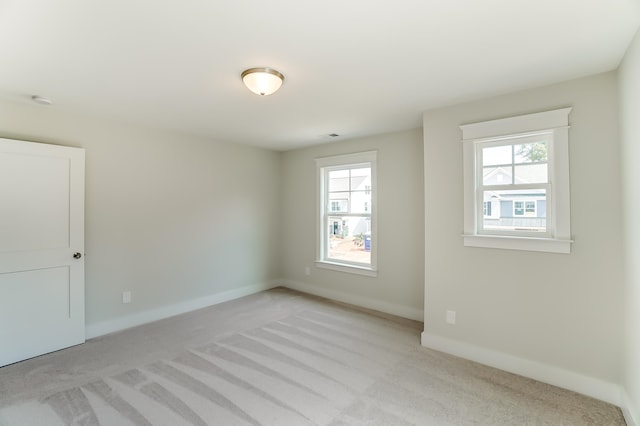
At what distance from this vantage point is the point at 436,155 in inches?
123

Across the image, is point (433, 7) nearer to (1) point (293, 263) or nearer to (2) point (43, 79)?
(2) point (43, 79)

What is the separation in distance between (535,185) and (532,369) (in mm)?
1560

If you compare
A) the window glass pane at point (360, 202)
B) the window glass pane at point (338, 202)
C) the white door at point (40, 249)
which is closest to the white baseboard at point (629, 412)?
the window glass pane at point (360, 202)

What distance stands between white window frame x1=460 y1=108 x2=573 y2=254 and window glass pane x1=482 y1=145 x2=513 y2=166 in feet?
0.25

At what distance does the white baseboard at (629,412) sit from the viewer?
1.90m

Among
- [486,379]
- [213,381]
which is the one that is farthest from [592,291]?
[213,381]

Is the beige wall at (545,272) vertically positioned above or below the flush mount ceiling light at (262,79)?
below

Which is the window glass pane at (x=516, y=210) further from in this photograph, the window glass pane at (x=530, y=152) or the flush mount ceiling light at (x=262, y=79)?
the flush mount ceiling light at (x=262, y=79)

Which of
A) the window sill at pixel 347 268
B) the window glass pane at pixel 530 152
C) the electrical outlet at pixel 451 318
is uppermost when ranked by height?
the window glass pane at pixel 530 152

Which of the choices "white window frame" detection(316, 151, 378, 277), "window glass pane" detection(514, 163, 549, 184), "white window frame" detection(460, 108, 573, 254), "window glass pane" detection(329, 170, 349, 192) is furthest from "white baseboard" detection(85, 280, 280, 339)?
"window glass pane" detection(514, 163, 549, 184)

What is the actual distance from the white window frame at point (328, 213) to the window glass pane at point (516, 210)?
1.63 metres

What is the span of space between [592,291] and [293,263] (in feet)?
13.0

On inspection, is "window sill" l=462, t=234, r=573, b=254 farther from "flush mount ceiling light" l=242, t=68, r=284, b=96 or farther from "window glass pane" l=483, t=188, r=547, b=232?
"flush mount ceiling light" l=242, t=68, r=284, b=96

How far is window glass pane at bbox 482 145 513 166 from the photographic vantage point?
9.12ft
